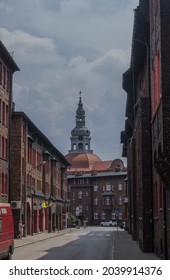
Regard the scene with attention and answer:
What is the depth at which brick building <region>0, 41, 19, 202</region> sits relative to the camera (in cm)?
4931

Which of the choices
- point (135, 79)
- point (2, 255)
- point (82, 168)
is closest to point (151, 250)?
point (2, 255)

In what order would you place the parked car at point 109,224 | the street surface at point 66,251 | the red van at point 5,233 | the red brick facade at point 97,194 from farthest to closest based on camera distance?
the red brick facade at point 97,194, the parked car at point 109,224, the street surface at point 66,251, the red van at point 5,233

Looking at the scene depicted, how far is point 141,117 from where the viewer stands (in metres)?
27.1

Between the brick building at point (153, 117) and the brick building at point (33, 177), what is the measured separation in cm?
2236

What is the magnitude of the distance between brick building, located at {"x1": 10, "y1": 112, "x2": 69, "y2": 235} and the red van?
29.8 m

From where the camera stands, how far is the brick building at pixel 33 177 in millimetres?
54781

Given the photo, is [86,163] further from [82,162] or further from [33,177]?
[33,177]

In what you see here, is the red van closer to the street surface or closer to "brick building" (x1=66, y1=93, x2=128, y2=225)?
the street surface

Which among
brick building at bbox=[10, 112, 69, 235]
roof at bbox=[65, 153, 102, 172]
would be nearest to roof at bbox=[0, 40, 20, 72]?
brick building at bbox=[10, 112, 69, 235]

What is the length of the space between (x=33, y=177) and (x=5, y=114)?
599 inches

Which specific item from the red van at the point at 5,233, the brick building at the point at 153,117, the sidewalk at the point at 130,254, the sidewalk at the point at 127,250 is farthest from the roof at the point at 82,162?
the red van at the point at 5,233

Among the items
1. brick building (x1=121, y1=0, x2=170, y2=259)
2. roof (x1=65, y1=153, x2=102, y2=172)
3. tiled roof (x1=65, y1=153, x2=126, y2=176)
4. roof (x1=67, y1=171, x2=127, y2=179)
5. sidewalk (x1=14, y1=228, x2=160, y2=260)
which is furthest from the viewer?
roof (x1=65, y1=153, x2=102, y2=172)

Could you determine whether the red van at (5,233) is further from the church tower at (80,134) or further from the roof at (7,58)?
the church tower at (80,134)
